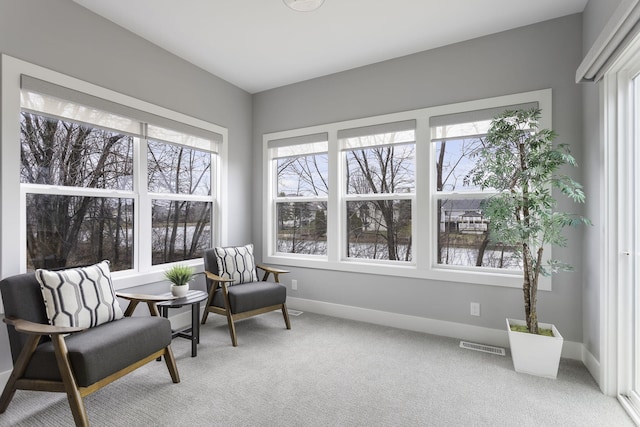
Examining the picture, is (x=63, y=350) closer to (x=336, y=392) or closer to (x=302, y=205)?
(x=336, y=392)

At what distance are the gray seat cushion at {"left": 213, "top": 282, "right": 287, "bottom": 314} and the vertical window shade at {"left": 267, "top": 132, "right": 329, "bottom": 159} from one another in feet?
5.61

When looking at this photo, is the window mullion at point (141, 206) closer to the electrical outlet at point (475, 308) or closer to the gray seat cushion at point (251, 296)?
the gray seat cushion at point (251, 296)

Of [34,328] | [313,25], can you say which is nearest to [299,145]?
[313,25]

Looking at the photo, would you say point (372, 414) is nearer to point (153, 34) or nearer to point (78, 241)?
point (78, 241)

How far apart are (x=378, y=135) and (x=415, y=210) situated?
3.02 feet

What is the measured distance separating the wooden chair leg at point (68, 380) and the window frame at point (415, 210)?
255 cm

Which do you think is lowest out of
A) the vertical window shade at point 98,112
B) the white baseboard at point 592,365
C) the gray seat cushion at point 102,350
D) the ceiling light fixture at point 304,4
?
the white baseboard at point 592,365

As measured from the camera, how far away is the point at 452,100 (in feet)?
10.2

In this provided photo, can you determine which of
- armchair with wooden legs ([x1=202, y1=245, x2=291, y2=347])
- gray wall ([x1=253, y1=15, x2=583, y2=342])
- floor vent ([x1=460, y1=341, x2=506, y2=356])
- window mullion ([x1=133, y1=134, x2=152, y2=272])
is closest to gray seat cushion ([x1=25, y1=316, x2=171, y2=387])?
armchair with wooden legs ([x1=202, y1=245, x2=291, y2=347])

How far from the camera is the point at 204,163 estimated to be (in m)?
3.79

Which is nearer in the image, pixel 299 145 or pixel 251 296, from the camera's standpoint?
pixel 251 296

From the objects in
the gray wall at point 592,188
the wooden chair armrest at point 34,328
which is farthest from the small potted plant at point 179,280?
the gray wall at point 592,188

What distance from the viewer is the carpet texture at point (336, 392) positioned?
186cm

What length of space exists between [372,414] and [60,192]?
275cm
